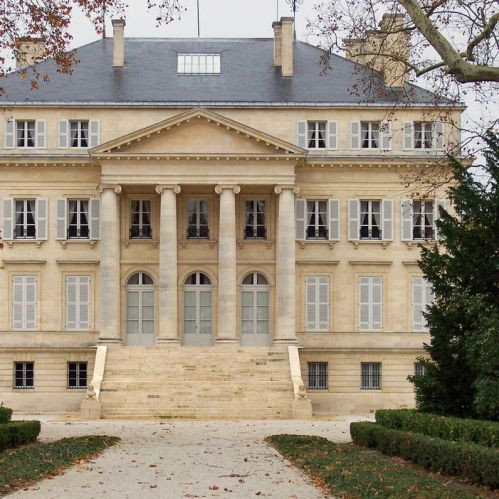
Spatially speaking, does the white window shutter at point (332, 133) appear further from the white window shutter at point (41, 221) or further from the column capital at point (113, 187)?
the white window shutter at point (41, 221)

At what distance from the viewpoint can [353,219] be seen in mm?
49188

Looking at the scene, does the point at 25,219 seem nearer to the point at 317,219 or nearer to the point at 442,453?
the point at 317,219

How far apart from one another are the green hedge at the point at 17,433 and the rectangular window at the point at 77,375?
1910 centimetres

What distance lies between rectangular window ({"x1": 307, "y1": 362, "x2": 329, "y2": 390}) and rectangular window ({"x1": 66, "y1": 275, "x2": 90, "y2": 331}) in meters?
9.43

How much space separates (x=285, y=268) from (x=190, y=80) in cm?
1003

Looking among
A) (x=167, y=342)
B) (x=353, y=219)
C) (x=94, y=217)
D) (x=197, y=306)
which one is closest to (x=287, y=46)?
(x=353, y=219)

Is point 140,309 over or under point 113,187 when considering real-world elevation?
under

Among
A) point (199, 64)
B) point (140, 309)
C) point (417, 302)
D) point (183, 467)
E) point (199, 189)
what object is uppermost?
point (199, 64)

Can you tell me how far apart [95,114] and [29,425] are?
23.4 metres

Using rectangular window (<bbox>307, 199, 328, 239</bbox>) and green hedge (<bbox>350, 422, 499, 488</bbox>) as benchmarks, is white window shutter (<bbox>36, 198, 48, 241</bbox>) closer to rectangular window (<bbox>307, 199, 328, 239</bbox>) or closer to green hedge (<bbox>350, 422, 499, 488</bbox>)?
rectangular window (<bbox>307, 199, 328, 239</bbox>)

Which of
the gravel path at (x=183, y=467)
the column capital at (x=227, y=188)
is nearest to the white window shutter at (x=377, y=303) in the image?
the column capital at (x=227, y=188)

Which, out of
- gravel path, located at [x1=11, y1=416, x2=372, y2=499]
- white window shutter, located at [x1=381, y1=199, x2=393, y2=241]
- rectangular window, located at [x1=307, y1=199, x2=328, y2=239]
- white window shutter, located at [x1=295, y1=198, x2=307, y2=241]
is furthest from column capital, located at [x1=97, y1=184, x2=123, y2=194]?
gravel path, located at [x1=11, y1=416, x2=372, y2=499]

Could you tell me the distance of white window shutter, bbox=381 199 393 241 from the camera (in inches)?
1934

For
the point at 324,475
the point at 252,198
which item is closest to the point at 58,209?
the point at 252,198
